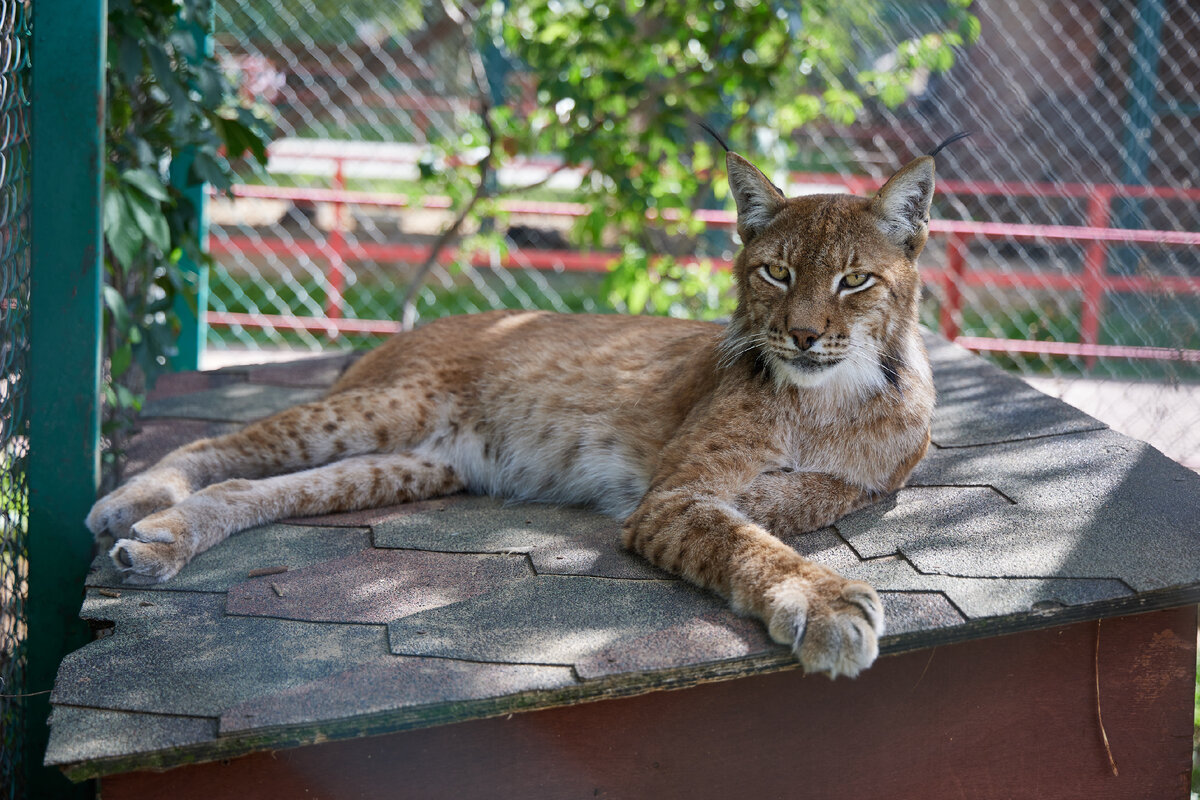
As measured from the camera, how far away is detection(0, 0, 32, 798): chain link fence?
9.26ft

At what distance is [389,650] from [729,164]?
172 centimetres

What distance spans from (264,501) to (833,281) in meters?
1.86

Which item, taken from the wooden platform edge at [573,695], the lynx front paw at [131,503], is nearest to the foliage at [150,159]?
the lynx front paw at [131,503]

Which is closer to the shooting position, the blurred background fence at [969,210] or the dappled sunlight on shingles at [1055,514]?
the dappled sunlight on shingles at [1055,514]

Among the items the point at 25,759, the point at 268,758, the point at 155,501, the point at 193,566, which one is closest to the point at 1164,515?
the point at 268,758

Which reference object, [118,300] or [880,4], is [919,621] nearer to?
[118,300]

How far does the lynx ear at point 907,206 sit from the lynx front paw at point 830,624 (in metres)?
1.12

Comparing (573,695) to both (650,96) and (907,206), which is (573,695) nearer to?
(907,206)

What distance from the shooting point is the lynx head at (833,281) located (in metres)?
2.88

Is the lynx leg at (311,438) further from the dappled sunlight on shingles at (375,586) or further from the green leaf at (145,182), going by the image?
the green leaf at (145,182)

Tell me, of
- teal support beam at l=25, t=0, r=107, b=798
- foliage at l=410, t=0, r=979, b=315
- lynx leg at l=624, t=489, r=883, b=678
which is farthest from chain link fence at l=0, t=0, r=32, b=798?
foliage at l=410, t=0, r=979, b=315

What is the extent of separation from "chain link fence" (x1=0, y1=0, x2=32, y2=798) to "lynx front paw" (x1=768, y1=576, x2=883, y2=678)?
2018 millimetres

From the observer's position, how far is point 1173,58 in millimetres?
9125

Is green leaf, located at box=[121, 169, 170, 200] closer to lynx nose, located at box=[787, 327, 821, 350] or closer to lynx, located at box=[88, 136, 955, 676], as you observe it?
lynx, located at box=[88, 136, 955, 676]
